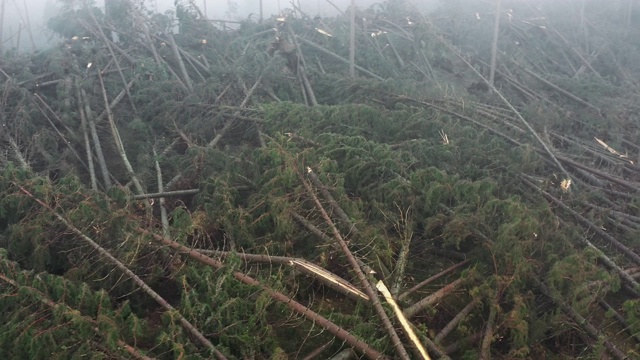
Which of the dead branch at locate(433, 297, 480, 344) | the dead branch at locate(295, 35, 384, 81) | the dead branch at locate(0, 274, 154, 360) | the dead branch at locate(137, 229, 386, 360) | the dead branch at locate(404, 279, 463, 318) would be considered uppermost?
the dead branch at locate(295, 35, 384, 81)

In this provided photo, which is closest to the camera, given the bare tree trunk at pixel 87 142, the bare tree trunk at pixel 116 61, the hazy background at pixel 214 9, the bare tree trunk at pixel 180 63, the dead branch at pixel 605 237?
the dead branch at pixel 605 237

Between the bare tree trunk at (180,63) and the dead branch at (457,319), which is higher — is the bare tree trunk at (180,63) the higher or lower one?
the higher one

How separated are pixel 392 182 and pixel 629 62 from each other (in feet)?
31.4

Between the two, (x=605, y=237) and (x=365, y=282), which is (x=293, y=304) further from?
(x=605, y=237)

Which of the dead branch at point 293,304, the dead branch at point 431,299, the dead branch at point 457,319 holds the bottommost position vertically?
the dead branch at point 457,319

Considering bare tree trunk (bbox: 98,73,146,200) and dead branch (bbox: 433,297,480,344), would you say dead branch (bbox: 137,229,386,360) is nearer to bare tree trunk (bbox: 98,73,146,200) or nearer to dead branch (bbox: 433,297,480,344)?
dead branch (bbox: 433,297,480,344)

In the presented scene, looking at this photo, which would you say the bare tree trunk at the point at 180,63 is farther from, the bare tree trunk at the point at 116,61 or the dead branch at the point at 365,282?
the dead branch at the point at 365,282

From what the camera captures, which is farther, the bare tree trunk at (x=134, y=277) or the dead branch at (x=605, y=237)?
the dead branch at (x=605, y=237)

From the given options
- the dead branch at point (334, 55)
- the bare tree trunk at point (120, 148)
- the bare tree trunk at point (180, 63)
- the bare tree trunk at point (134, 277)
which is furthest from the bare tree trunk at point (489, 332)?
the dead branch at point (334, 55)

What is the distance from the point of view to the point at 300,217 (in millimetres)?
3785

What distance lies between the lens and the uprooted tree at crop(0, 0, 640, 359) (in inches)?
111

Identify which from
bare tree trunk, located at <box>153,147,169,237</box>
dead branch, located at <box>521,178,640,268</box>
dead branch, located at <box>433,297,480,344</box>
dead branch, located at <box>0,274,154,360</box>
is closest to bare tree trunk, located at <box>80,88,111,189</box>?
bare tree trunk, located at <box>153,147,169,237</box>

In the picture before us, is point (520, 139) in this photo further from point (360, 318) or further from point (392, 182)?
point (360, 318)

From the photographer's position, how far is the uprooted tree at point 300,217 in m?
2.82
